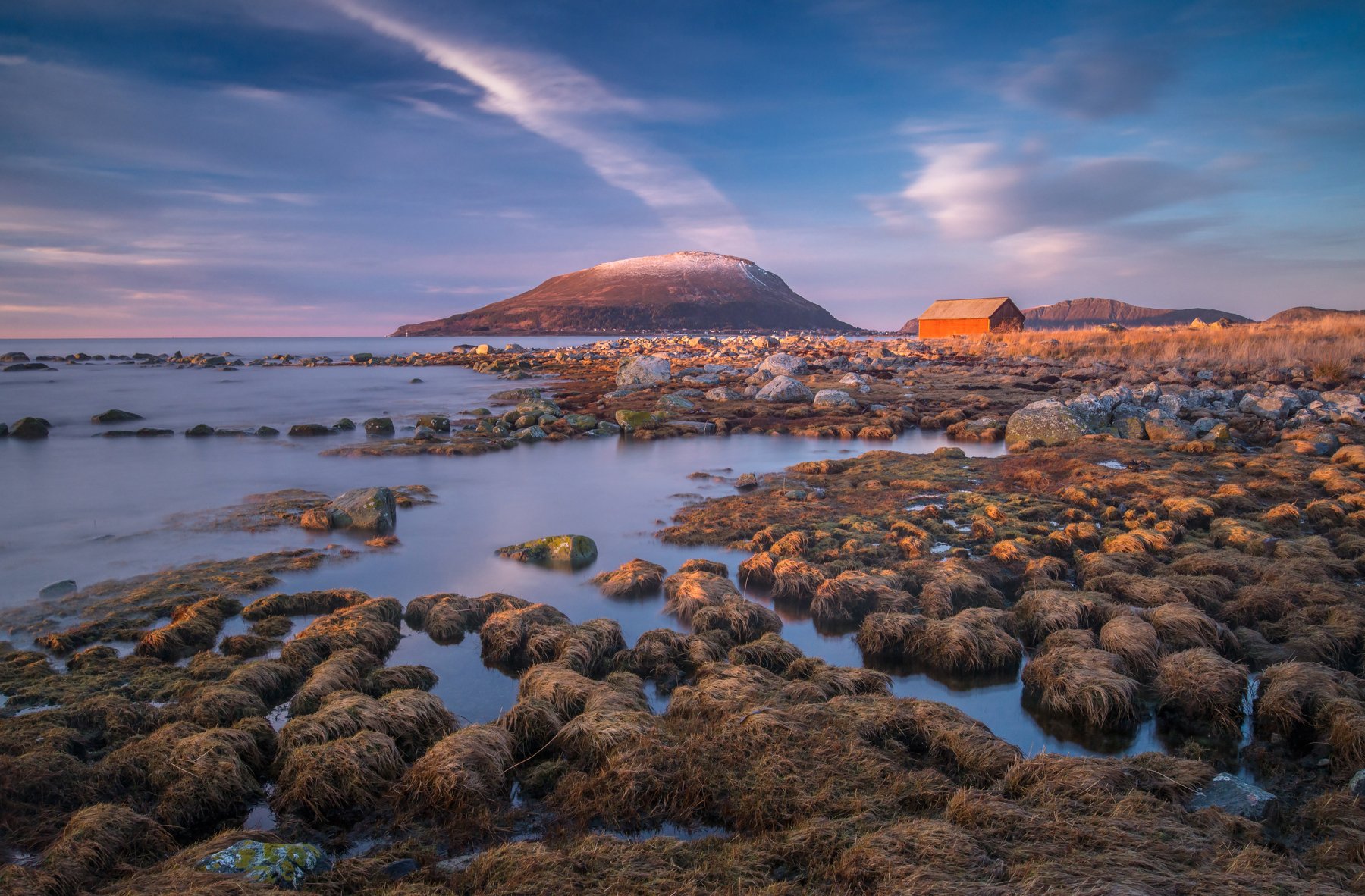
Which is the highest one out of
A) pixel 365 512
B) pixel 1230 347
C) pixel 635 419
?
pixel 1230 347

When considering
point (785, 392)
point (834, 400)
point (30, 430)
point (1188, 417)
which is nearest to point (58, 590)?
point (30, 430)

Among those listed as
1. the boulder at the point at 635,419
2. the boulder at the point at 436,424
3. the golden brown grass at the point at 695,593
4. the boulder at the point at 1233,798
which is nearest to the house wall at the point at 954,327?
the boulder at the point at 635,419

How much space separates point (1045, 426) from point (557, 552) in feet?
50.6

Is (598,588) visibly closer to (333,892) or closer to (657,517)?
(657,517)

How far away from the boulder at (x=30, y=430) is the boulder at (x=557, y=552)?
24.6m

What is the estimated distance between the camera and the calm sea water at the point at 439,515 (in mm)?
7980

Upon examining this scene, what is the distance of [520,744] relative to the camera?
592 centimetres

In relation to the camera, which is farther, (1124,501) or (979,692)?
(1124,501)

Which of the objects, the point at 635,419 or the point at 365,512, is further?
the point at 635,419

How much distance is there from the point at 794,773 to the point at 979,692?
2.98m

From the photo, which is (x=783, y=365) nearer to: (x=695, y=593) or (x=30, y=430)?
(x=695, y=593)

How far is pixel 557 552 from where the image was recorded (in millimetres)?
11445

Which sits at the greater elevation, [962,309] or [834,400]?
[962,309]

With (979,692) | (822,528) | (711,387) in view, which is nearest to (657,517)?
(822,528)
